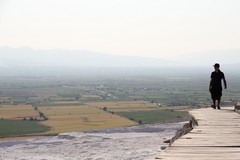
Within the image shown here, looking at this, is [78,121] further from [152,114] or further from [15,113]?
[15,113]

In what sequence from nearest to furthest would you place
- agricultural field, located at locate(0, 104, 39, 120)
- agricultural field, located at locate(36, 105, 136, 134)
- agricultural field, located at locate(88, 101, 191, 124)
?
agricultural field, located at locate(36, 105, 136, 134)
agricultural field, located at locate(88, 101, 191, 124)
agricultural field, located at locate(0, 104, 39, 120)

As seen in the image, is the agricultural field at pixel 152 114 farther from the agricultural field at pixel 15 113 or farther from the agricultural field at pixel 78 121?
the agricultural field at pixel 15 113

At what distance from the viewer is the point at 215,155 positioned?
8.12m

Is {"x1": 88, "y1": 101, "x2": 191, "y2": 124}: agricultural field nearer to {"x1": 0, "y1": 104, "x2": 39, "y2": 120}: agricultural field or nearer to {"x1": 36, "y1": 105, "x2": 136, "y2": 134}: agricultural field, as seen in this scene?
{"x1": 36, "y1": 105, "x2": 136, "y2": 134}: agricultural field

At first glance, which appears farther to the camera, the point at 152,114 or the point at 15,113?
the point at 15,113

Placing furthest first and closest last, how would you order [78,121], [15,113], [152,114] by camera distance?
[15,113]
[152,114]
[78,121]

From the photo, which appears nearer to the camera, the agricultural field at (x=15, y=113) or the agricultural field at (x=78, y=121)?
the agricultural field at (x=78, y=121)

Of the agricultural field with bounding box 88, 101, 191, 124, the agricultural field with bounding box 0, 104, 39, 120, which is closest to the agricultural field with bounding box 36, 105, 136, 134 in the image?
the agricultural field with bounding box 0, 104, 39, 120

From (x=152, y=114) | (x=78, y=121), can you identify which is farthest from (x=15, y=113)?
(x=152, y=114)

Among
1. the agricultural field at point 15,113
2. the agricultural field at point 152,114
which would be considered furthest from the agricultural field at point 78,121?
the agricultural field at point 152,114

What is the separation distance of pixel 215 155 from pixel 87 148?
1073 inches

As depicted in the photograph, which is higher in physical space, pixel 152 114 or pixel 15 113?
pixel 15 113

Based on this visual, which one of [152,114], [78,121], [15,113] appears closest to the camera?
[78,121]

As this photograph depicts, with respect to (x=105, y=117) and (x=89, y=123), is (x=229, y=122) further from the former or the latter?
(x=105, y=117)
